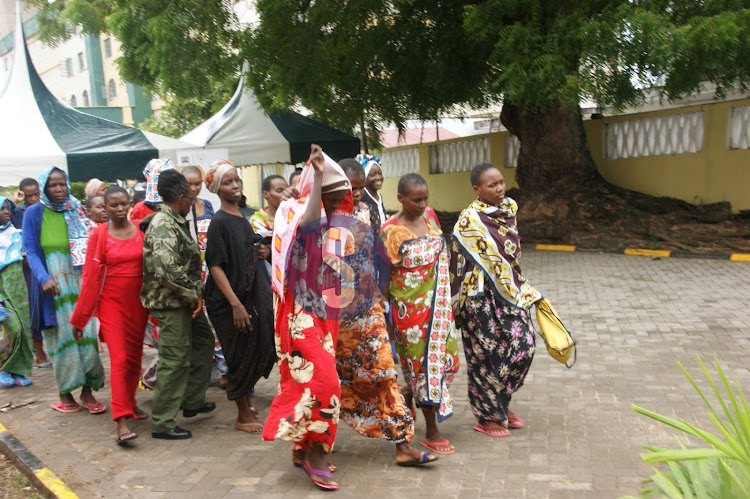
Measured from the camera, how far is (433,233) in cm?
451

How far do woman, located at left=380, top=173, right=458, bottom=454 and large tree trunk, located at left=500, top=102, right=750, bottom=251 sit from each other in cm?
865

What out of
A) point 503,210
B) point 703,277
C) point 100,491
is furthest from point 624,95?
point 100,491

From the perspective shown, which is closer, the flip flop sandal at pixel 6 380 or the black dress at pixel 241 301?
the black dress at pixel 241 301

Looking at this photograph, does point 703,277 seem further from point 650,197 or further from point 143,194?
point 143,194

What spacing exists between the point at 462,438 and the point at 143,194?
4035 mm

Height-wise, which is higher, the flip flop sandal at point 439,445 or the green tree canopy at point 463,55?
the green tree canopy at point 463,55

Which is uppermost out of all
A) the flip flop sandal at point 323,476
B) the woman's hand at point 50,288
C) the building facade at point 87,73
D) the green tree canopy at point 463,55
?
the building facade at point 87,73

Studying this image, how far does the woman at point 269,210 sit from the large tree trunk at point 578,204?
8.05 m

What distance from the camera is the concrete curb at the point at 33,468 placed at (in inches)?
163

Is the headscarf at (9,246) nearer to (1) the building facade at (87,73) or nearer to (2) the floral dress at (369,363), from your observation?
(2) the floral dress at (369,363)

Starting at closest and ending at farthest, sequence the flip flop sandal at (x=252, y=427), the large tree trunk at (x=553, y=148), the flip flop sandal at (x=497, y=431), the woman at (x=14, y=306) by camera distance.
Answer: the flip flop sandal at (x=497, y=431) < the flip flop sandal at (x=252, y=427) < the woman at (x=14, y=306) < the large tree trunk at (x=553, y=148)

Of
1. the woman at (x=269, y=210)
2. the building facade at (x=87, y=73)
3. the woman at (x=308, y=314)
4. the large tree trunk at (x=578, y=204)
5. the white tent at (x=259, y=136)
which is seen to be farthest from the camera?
the building facade at (x=87, y=73)

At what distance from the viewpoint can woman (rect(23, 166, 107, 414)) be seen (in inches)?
219

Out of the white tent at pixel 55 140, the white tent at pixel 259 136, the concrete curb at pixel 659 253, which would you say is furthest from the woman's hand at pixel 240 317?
the concrete curb at pixel 659 253
